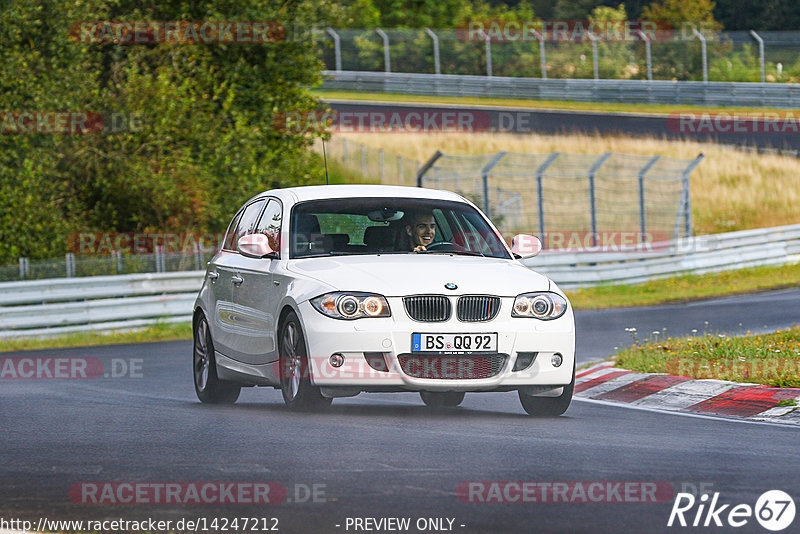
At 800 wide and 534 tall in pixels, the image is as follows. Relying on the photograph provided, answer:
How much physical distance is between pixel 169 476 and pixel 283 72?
76.2 feet

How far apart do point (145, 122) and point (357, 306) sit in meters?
18.6

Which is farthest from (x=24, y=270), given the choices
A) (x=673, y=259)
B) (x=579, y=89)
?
(x=579, y=89)

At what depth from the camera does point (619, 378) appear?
13219 millimetres

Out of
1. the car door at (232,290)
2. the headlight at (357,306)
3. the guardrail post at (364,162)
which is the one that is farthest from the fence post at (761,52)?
the headlight at (357,306)

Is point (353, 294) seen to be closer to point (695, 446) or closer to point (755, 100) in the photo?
point (695, 446)

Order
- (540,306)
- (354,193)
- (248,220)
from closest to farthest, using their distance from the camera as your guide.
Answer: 1. (540,306)
2. (354,193)
3. (248,220)


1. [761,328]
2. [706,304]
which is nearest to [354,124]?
[706,304]

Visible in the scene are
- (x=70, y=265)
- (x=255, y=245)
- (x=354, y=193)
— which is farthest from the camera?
(x=70, y=265)

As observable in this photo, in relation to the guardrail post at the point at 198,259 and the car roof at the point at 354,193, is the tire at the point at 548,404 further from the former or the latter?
the guardrail post at the point at 198,259

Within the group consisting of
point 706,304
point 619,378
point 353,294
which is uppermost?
point 353,294

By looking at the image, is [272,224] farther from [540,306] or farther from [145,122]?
[145,122]

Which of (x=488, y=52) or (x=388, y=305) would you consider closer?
(x=388, y=305)

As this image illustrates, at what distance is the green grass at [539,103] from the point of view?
52188mm

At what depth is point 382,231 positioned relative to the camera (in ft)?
35.0
